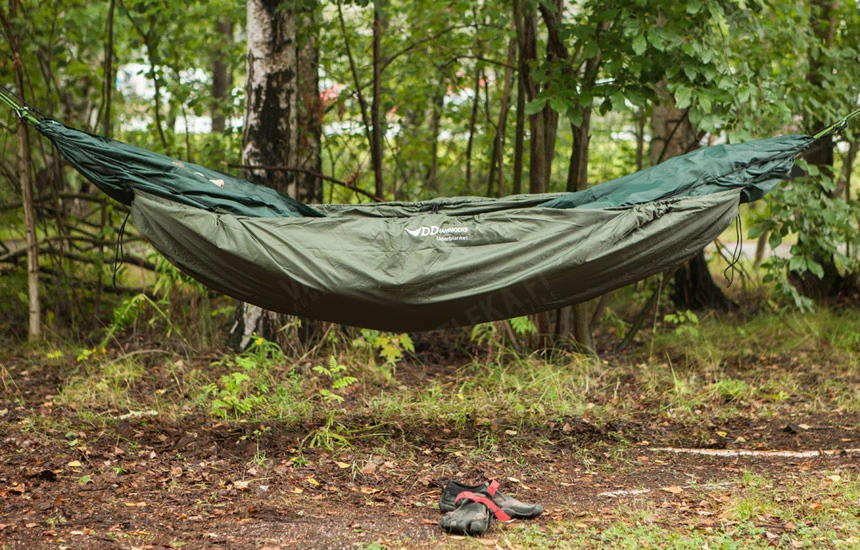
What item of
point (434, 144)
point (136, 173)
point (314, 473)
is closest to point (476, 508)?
point (314, 473)

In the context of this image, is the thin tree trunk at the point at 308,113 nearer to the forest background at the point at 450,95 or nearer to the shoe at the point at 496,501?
the forest background at the point at 450,95

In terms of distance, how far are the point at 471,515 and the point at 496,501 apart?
144 mm

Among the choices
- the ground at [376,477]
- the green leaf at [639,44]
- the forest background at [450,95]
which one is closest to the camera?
the ground at [376,477]

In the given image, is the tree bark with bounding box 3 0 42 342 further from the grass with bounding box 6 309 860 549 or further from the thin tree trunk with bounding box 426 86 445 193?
the thin tree trunk with bounding box 426 86 445 193

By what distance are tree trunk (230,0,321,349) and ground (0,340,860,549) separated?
2.21 ft

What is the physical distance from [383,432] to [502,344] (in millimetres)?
1166

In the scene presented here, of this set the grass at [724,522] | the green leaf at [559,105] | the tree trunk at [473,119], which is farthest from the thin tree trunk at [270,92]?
the grass at [724,522]

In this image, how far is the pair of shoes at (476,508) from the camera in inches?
87.1

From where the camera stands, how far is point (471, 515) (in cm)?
223

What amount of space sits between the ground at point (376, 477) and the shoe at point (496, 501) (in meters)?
0.04

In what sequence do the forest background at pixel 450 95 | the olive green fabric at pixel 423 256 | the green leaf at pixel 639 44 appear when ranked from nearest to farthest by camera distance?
the olive green fabric at pixel 423 256 → the green leaf at pixel 639 44 → the forest background at pixel 450 95

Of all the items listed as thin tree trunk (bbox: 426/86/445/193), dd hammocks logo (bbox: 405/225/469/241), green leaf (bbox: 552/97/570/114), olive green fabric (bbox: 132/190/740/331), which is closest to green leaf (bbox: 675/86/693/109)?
green leaf (bbox: 552/97/570/114)

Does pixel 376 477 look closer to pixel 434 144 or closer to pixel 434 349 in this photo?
pixel 434 349

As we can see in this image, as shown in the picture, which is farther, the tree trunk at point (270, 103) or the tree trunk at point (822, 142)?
the tree trunk at point (822, 142)
